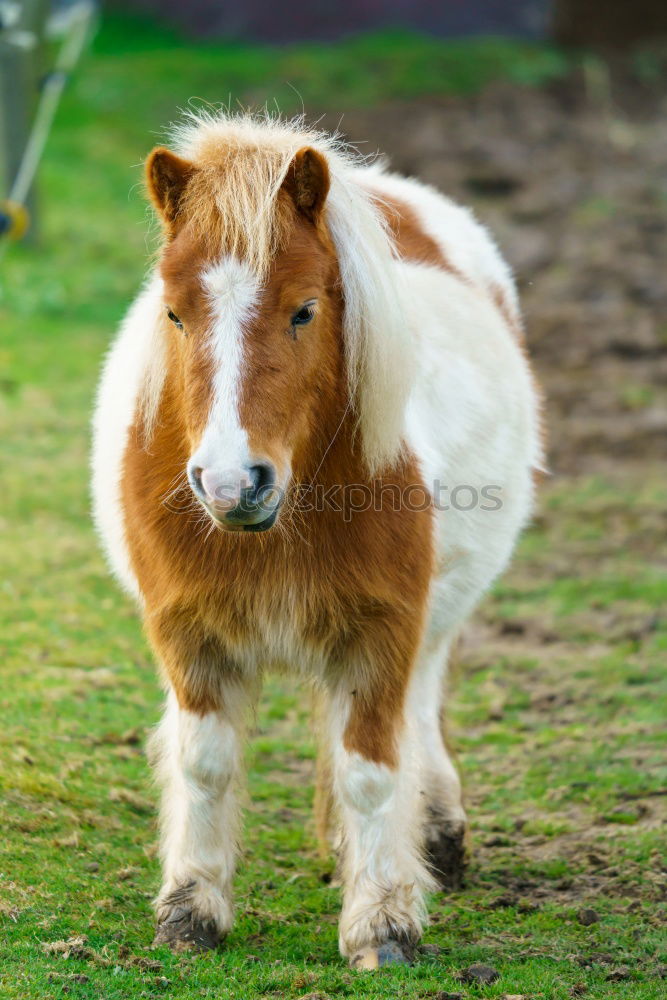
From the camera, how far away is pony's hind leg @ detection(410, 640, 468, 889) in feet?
13.3

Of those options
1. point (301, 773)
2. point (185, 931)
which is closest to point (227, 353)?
point (185, 931)

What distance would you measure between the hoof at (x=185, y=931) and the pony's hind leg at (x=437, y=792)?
0.86 meters

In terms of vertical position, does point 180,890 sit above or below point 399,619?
below

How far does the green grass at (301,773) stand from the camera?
3.31 metres

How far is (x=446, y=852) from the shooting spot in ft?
13.3

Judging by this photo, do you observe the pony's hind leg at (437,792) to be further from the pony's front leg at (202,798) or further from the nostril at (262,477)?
the nostril at (262,477)

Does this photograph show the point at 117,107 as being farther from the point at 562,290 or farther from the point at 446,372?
the point at 446,372

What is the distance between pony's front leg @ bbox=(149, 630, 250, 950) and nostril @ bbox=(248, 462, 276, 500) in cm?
75

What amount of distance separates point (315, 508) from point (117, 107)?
13586 mm

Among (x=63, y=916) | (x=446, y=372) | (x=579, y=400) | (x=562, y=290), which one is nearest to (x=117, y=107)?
(x=562, y=290)

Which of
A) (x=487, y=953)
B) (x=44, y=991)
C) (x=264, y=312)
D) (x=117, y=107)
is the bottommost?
(x=44, y=991)

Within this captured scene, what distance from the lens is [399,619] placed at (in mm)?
3346

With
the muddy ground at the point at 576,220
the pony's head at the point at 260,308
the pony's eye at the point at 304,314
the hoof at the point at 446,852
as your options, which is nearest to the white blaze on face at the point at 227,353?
the pony's head at the point at 260,308

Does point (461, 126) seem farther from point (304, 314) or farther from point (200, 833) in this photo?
point (200, 833)
